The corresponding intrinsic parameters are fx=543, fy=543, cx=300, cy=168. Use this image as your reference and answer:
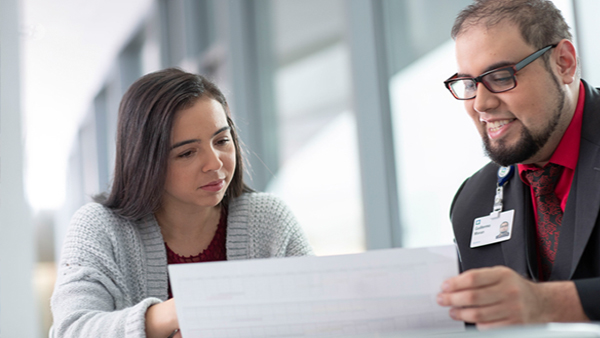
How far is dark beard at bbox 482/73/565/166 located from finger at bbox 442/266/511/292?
0.55 m

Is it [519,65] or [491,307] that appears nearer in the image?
[491,307]

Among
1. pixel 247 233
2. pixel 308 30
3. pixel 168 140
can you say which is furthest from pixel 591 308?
pixel 308 30

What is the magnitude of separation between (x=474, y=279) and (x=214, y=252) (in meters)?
1.07

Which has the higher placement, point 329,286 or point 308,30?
point 308,30

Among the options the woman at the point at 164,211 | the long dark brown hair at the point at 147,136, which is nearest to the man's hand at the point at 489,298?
the woman at the point at 164,211

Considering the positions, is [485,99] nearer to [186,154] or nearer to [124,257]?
[186,154]

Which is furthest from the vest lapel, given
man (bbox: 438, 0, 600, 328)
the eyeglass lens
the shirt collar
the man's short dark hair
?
the man's short dark hair

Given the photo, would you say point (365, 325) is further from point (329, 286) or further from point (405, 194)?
point (405, 194)

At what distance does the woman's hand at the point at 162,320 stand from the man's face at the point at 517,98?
0.91 m

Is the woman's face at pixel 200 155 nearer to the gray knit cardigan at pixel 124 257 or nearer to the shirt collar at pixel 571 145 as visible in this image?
the gray knit cardigan at pixel 124 257

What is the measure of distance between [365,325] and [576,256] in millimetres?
580

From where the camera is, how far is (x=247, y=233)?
5.80 ft

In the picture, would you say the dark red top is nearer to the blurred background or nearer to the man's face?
the blurred background

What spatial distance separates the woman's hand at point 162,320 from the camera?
1172 millimetres
